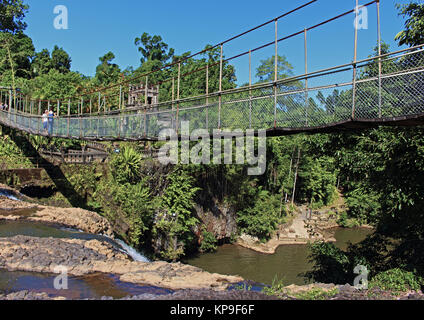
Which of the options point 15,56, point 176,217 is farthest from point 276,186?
point 15,56

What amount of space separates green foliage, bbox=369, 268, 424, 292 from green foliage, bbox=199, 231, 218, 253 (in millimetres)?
9232

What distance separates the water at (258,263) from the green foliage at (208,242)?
0.26 m

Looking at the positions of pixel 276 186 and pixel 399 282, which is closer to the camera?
pixel 399 282

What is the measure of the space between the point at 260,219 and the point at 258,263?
2.49m

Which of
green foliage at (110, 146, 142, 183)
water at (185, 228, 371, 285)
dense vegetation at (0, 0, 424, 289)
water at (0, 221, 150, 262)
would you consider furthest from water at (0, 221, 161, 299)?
green foliage at (110, 146, 142, 183)

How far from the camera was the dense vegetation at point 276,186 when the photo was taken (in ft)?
19.9

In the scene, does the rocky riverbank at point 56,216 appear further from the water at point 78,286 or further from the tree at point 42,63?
the tree at point 42,63

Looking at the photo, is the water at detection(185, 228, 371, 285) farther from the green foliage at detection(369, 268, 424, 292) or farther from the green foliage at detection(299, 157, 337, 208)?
the green foliage at detection(369, 268, 424, 292)

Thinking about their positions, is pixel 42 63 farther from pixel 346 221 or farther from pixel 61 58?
pixel 346 221

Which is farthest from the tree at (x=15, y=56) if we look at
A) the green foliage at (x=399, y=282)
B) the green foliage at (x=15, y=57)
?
the green foliage at (x=399, y=282)

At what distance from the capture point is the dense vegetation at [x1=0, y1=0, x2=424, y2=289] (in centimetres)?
607

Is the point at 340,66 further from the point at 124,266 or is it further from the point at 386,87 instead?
the point at 124,266

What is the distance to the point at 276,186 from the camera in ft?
65.3
